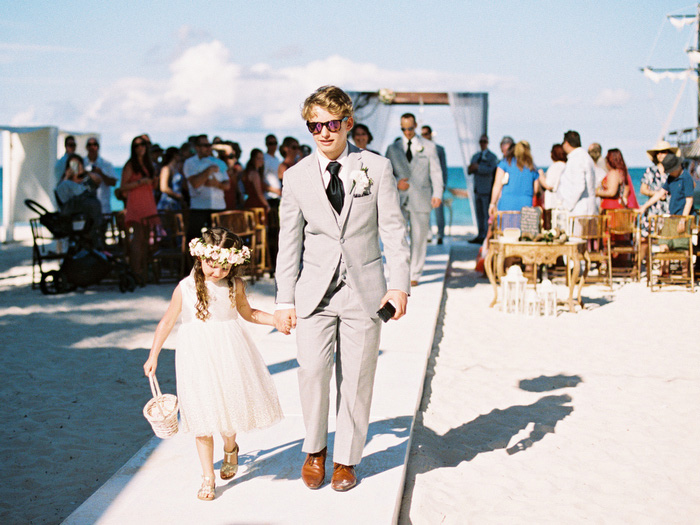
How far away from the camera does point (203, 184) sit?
10078 millimetres

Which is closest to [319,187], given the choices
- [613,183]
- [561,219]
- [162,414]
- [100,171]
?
[162,414]

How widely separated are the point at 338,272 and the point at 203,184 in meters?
7.27

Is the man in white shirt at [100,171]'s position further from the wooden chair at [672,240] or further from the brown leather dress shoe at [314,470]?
the brown leather dress shoe at [314,470]

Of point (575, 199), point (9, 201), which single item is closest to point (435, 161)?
point (575, 199)

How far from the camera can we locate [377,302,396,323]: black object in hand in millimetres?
3045

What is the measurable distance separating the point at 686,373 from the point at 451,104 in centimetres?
1091

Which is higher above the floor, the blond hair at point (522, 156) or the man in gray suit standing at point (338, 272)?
the blond hair at point (522, 156)

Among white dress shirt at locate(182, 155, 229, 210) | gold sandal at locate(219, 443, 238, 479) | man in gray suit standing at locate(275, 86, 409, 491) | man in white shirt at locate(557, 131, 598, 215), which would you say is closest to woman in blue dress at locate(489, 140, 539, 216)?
man in white shirt at locate(557, 131, 598, 215)

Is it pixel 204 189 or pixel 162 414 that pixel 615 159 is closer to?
pixel 204 189

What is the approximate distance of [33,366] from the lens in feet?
20.2

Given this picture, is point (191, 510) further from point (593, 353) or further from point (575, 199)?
point (575, 199)

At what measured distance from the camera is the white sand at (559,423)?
12.1 ft

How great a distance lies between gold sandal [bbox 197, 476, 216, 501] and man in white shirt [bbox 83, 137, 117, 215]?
948 centimetres

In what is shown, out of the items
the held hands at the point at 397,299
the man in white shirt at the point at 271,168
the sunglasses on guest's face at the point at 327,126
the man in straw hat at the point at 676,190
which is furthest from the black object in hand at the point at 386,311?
the man in white shirt at the point at 271,168
